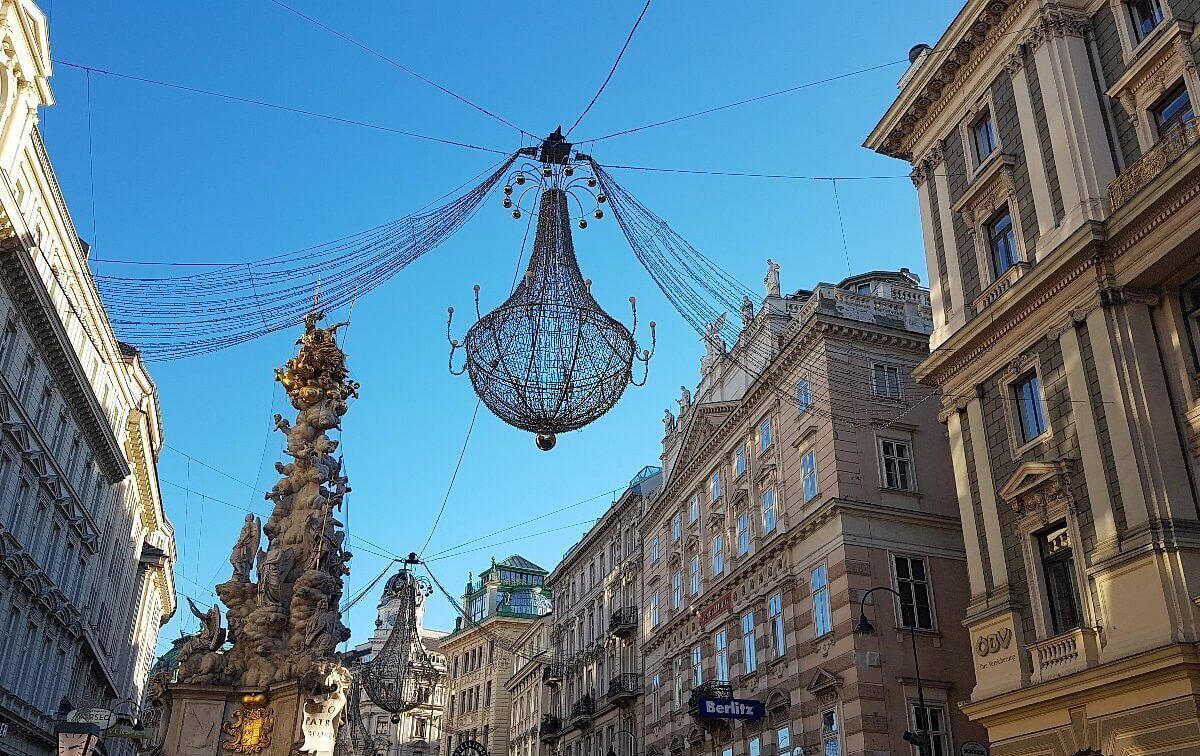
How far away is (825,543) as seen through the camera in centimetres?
3070

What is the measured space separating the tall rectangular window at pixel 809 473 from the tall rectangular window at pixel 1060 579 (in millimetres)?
11687

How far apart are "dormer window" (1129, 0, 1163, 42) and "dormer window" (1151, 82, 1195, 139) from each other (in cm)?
154

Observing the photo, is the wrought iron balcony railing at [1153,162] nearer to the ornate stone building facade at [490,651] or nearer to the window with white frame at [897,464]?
the window with white frame at [897,464]

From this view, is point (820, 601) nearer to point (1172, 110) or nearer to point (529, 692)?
point (1172, 110)

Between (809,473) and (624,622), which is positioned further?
(624,622)

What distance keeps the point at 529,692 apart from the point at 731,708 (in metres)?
37.2

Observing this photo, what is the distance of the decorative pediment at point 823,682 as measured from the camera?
93.0 ft

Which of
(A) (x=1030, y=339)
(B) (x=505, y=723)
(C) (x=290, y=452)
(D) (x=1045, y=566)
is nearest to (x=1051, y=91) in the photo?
(A) (x=1030, y=339)

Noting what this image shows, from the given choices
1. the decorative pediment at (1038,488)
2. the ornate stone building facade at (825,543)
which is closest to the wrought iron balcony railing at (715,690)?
the ornate stone building facade at (825,543)

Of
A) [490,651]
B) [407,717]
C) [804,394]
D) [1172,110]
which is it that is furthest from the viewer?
[407,717]

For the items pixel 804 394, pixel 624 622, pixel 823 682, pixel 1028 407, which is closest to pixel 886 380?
pixel 804 394

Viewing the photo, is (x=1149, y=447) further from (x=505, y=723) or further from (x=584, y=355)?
(x=505, y=723)

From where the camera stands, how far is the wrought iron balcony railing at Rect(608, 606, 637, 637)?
48.3 metres

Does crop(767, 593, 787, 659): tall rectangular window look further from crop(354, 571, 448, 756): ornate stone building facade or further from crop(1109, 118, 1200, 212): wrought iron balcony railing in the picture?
crop(1109, 118, 1200, 212): wrought iron balcony railing
